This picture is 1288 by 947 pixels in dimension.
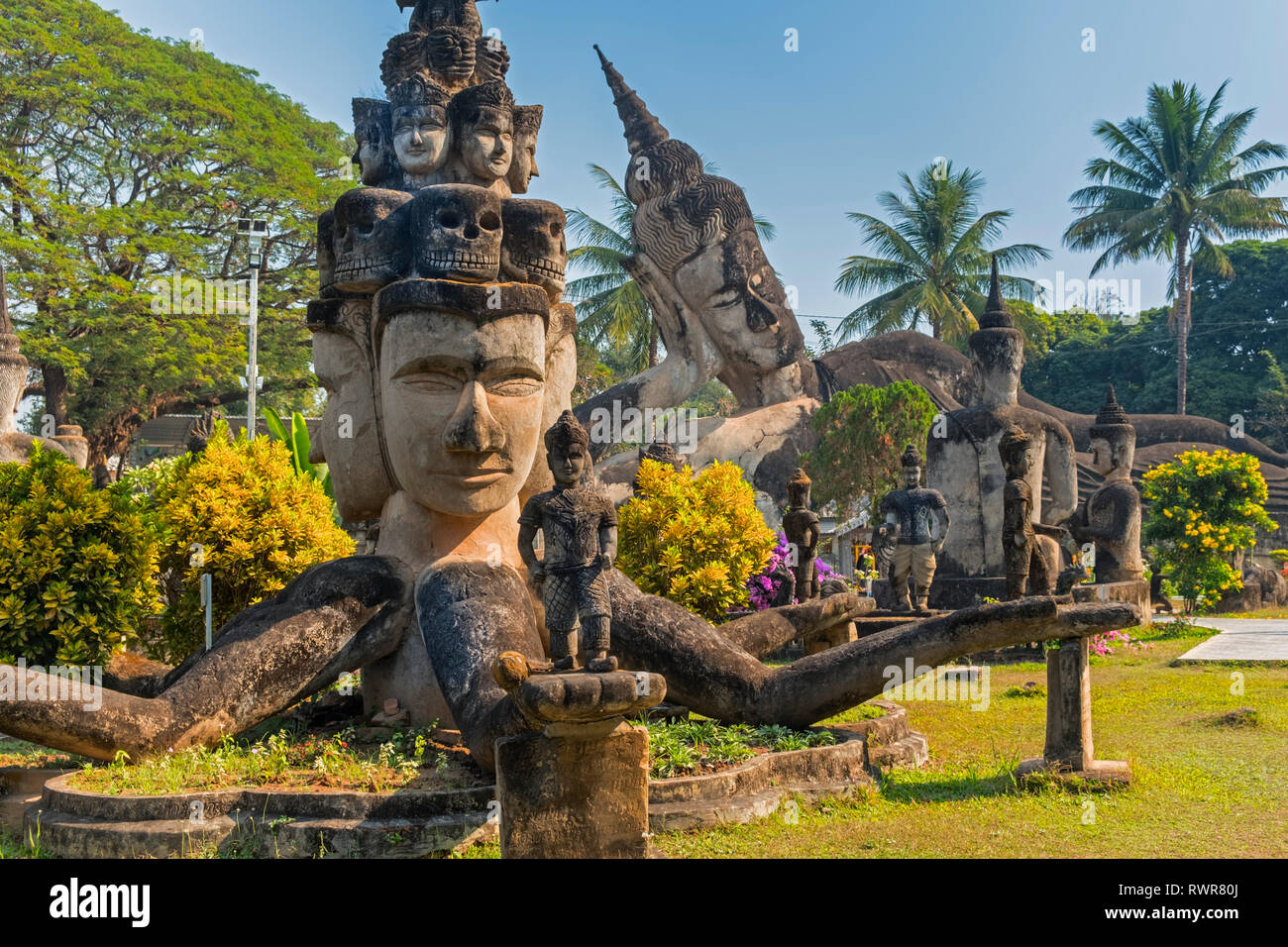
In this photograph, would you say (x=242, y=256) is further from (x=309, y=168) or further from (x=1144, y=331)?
(x=1144, y=331)

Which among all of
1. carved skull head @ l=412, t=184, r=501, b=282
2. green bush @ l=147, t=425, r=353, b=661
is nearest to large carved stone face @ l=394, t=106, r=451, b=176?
carved skull head @ l=412, t=184, r=501, b=282

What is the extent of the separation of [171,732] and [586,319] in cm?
2301

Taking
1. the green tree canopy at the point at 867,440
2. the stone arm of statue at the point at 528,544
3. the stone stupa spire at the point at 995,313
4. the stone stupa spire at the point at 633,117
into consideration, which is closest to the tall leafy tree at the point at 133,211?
the stone stupa spire at the point at 633,117

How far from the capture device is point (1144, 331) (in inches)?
1438

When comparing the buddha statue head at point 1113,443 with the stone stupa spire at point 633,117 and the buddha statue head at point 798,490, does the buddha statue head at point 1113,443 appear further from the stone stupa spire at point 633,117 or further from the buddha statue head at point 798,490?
the stone stupa spire at point 633,117

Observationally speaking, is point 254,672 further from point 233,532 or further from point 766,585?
point 766,585

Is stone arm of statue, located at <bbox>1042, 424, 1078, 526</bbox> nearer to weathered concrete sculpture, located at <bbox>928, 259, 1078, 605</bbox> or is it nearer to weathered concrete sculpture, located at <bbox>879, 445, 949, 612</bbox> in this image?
weathered concrete sculpture, located at <bbox>928, 259, 1078, 605</bbox>

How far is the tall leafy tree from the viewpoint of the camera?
21.7 m

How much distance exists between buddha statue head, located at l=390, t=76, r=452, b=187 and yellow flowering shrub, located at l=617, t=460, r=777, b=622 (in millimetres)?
3607

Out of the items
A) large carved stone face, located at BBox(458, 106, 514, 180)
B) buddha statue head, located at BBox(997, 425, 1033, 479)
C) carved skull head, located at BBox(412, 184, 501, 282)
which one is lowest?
→ buddha statue head, located at BBox(997, 425, 1033, 479)

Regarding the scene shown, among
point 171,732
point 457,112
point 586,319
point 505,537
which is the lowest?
point 171,732

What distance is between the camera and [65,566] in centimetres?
659

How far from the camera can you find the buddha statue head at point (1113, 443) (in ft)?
49.1
